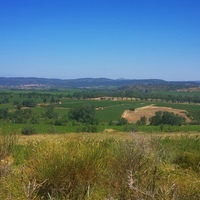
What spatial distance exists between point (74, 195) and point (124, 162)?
933mm

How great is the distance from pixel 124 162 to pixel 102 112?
81107 millimetres

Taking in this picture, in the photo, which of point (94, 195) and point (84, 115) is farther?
point (84, 115)

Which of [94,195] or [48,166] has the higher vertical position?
[48,166]

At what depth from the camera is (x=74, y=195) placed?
4.73 meters

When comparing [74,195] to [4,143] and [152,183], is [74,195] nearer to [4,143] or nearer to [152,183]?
[152,183]

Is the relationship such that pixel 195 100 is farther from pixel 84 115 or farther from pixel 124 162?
pixel 124 162

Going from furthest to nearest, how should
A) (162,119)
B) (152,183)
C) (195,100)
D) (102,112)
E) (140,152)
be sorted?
(195,100) → (102,112) → (162,119) → (140,152) → (152,183)

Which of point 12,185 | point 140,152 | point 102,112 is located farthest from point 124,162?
point 102,112

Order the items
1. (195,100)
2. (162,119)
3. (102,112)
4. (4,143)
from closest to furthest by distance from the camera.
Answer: (4,143)
(162,119)
(102,112)
(195,100)

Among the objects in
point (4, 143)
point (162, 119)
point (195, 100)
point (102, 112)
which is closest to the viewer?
point (4, 143)

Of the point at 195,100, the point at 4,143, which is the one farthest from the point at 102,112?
the point at 4,143

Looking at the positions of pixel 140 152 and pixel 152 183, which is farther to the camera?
pixel 140 152

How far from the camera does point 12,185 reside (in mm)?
4457

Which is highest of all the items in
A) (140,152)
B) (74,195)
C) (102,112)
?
(140,152)
